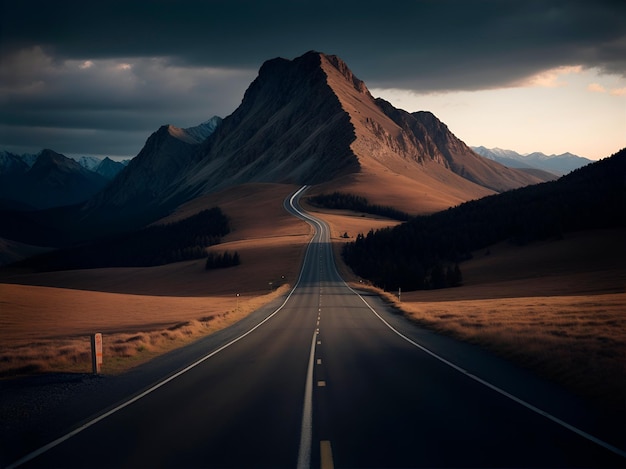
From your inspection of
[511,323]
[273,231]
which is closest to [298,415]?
[511,323]

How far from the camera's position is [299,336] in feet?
89.7

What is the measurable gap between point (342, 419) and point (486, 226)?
114637mm

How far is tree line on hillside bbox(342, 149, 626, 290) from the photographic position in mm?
97500

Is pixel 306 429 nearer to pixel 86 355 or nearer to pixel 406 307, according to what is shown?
pixel 86 355

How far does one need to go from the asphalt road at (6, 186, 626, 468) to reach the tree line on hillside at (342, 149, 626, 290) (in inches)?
2773

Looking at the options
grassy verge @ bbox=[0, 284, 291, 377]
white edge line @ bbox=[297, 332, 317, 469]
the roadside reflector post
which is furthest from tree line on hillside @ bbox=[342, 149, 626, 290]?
white edge line @ bbox=[297, 332, 317, 469]

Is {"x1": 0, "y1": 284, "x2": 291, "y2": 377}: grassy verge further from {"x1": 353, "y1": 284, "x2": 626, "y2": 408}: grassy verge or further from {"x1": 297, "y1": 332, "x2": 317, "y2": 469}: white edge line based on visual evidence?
{"x1": 353, "y1": 284, "x2": 626, "y2": 408}: grassy verge

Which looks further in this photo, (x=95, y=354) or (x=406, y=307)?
(x=406, y=307)

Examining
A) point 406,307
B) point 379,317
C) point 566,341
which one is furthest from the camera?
point 406,307

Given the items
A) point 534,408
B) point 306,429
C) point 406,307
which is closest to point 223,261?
point 406,307

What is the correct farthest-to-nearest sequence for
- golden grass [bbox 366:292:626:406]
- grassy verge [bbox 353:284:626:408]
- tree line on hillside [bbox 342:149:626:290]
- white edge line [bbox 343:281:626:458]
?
tree line on hillside [bbox 342:149:626:290], golden grass [bbox 366:292:626:406], grassy verge [bbox 353:284:626:408], white edge line [bbox 343:281:626:458]

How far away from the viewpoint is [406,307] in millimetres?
43469

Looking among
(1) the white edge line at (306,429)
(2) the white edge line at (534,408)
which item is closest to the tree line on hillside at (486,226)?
(2) the white edge line at (534,408)

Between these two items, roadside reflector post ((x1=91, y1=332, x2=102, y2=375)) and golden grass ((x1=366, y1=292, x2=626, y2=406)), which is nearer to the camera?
golden grass ((x1=366, y1=292, x2=626, y2=406))
